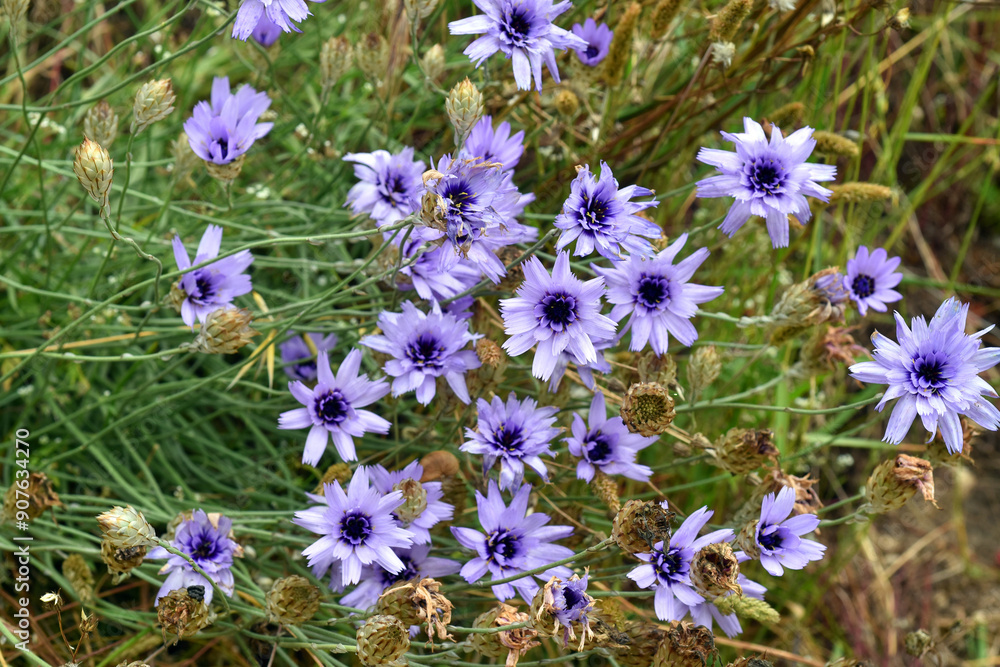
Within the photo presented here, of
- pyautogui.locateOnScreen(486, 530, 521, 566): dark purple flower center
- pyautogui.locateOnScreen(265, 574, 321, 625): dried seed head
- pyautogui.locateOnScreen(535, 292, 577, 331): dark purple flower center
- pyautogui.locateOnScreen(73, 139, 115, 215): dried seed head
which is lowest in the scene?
pyautogui.locateOnScreen(265, 574, 321, 625): dried seed head

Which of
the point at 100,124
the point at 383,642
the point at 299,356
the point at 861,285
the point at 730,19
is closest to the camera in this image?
the point at 383,642

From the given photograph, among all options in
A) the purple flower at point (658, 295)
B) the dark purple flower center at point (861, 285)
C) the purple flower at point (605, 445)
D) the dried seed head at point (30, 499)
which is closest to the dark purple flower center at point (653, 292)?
the purple flower at point (658, 295)

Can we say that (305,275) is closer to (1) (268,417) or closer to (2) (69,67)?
(1) (268,417)

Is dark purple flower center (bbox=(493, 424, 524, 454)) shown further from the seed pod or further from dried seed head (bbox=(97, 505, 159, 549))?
dried seed head (bbox=(97, 505, 159, 549))

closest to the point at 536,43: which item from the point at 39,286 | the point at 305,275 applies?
the point at 305,275

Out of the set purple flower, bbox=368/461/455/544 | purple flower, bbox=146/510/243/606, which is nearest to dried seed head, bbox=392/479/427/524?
purple flower, bbox=368/461/455/544

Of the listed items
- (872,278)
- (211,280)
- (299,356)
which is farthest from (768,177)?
(299,356)

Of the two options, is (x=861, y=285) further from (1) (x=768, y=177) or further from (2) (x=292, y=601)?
(2) (x=292, y=601)
